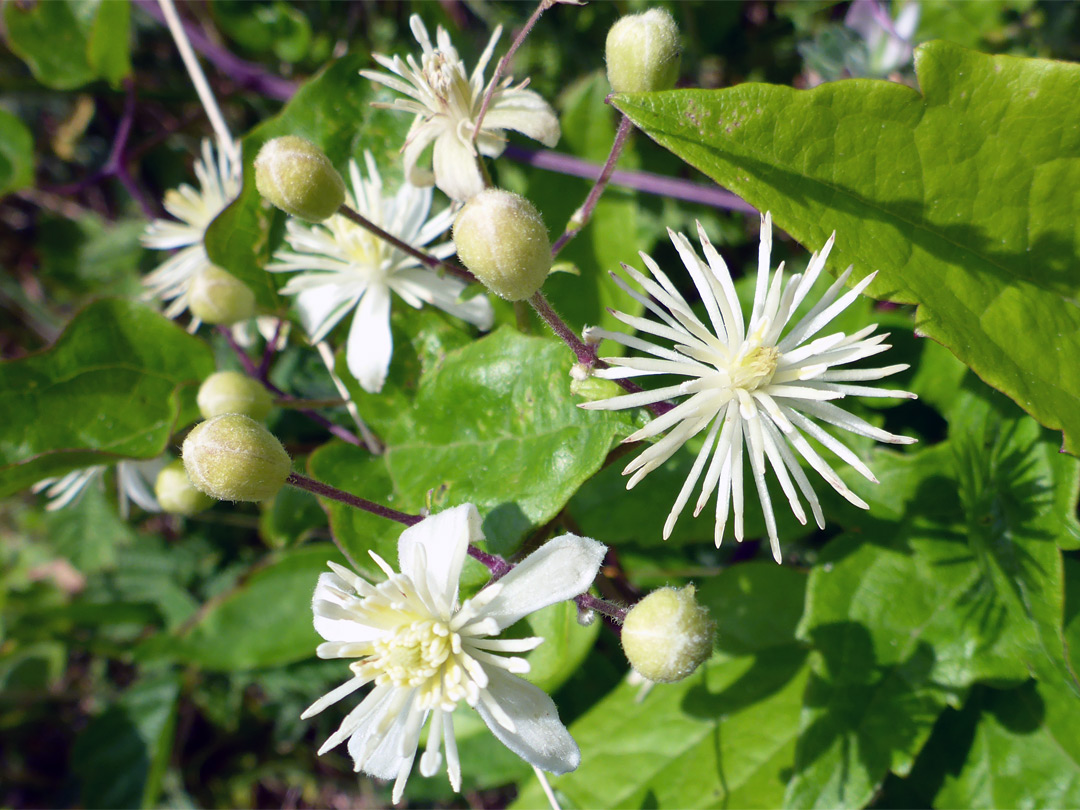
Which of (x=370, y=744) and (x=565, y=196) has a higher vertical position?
(x=565, y=196)

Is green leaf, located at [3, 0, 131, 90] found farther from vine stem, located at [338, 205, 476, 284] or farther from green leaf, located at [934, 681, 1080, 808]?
green leaf, located at [934, 681, 1080, 808]

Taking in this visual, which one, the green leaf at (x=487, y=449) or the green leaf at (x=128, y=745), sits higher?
the green leaf at (x=487, y=449)

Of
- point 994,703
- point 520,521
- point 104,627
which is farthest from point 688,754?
point 104,627

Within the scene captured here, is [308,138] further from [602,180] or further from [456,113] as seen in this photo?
[602,180]

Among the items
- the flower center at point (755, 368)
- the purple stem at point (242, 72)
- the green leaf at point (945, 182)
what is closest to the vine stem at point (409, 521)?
the flower center at point (755, 368)

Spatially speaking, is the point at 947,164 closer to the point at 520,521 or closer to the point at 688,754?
the point at 520,521

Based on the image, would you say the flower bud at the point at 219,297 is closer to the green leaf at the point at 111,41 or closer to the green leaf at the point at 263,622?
the green leaf at the point at 263,622
